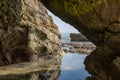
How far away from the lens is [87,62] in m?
20.6

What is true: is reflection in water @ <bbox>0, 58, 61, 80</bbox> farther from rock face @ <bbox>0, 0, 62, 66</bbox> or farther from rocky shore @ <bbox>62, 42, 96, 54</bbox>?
rocky shore @ <bbox>62, 42, 96, 54</bbox>

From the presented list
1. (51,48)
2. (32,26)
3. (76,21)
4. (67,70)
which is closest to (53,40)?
(51,48)

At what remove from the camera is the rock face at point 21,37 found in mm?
40531

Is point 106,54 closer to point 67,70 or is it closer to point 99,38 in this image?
point 99,38

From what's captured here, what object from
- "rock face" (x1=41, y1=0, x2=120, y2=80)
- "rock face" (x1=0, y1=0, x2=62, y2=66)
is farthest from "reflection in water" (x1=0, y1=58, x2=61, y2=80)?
"rock face" (x1=41, y1=0, x2=120, y2=80)

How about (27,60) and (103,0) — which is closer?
(103,0)

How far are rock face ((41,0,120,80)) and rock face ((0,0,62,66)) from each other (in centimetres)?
2098

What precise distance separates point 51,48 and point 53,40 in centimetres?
181

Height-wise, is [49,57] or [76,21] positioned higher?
[76,21]

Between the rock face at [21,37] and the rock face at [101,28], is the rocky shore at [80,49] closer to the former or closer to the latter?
the rock face at [21,37]

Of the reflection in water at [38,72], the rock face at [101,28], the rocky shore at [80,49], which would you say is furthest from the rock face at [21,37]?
the rock face at [101,28]

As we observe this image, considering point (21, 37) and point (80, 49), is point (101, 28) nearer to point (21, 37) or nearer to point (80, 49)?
point (21, 37)

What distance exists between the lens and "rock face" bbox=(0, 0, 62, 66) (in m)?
40.5

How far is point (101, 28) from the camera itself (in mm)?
19750
